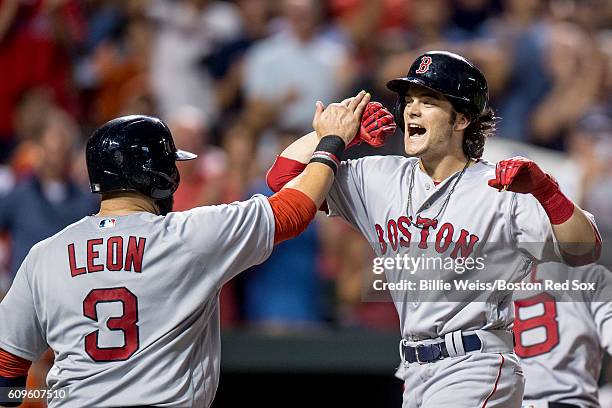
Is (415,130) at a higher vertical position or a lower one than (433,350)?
higher

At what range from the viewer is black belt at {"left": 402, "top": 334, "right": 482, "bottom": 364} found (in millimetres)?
4051

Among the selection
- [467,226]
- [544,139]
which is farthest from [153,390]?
[544,139]

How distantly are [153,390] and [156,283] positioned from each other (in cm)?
38

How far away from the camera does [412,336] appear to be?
4176 mm

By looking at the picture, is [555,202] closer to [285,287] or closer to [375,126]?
[375,126]

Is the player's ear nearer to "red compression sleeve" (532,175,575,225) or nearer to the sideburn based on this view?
"red compression sleeve" (532,175,575,225)

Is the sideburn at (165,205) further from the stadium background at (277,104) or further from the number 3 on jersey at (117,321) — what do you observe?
the stadium background at (277,104)

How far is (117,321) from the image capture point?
3.95 m

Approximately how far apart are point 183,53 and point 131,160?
4.85m

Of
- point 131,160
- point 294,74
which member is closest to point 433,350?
point 131,160

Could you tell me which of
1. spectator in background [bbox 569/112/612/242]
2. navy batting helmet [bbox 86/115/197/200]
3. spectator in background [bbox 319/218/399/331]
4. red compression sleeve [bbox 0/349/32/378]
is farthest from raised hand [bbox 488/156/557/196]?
spectator in background [bbox 569/112/612/242]

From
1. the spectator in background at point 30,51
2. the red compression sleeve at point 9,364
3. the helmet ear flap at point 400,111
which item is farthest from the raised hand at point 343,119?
the spectator in background at point 30,51

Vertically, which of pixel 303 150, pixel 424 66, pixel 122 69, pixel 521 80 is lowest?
pixel 303 150

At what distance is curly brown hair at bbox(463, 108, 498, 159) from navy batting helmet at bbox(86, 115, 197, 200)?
1.15 meters
